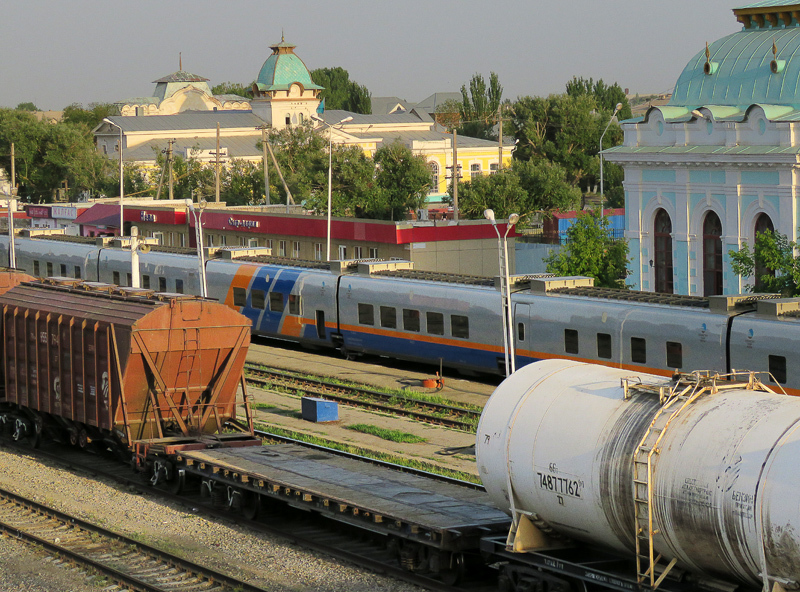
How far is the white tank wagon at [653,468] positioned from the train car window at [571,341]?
15.5m

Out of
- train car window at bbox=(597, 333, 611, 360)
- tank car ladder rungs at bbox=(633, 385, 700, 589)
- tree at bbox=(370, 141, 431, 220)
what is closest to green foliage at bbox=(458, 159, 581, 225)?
tree at bbox=(370, 141, 431, 220)

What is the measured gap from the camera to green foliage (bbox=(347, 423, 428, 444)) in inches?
1052

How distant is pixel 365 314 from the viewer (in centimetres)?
3750

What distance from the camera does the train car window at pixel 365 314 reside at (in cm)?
3719

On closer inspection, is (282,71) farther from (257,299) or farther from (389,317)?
(389,317)

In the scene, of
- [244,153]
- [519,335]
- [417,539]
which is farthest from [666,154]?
[244,153]

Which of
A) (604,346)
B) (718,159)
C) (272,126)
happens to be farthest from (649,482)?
(272,126)

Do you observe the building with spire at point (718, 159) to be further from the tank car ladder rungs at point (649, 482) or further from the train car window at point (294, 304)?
the tank car ladder rungs at point (649, 482)

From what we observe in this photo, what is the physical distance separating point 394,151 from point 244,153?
177 feet

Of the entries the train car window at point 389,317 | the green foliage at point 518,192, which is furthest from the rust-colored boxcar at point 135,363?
the green foliage at point 518,192

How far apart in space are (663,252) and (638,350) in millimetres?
22625

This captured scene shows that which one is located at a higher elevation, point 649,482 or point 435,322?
point 649,482

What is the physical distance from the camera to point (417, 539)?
15953 mm

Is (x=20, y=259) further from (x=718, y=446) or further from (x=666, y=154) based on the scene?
(x=718, y=446)
